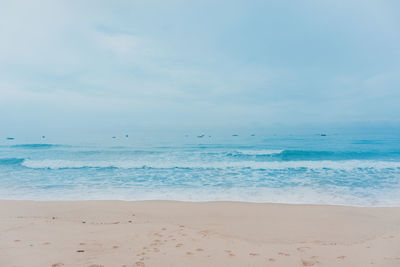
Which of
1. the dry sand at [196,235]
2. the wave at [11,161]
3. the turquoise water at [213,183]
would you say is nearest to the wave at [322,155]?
the turquoise water at [213,183]

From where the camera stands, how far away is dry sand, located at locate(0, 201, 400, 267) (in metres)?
3.95

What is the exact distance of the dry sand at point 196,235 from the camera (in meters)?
3.95

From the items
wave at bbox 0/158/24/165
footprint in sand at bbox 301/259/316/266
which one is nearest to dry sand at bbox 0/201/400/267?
footprint in sand at bbox 301/259/316/266

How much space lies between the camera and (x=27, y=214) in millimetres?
6824

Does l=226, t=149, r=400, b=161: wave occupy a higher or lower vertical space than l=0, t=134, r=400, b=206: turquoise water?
higher

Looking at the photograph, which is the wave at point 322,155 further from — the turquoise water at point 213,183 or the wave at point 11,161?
the wave at point 11,161

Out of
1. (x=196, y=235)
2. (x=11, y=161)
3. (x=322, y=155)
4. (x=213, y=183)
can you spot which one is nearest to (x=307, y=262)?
(x=196, y=235)

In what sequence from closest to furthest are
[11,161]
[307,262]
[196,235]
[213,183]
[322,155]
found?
[307,262]
[196,235]
[213,183]
[11,161]
[322,155]

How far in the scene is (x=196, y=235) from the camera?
5125 mm

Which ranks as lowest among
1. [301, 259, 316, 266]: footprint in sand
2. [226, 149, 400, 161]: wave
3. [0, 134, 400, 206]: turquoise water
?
[0, 134, 400, 206]: turquoise water

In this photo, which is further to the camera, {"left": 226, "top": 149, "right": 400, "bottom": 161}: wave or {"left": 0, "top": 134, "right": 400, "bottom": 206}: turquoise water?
{"left": 226, "top": 149, "right": 400, "bottom": 161}: wave

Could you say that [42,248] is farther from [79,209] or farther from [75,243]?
[79,209]

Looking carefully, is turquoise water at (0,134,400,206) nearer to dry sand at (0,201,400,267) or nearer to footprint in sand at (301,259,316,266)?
dry sand at (0,201,400,267)

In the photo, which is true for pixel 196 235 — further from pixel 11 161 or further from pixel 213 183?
pixel 11 161
